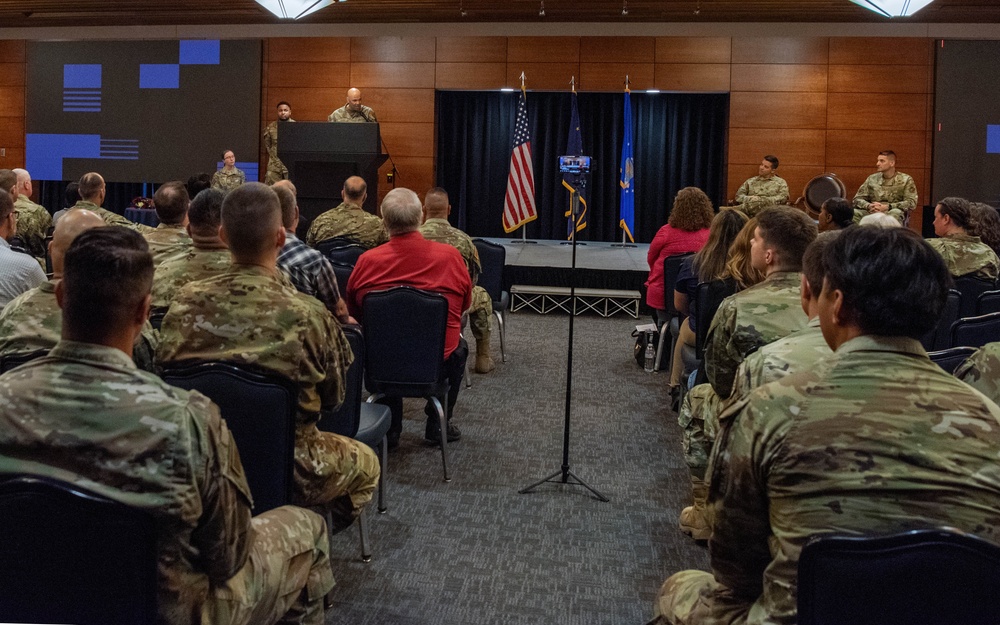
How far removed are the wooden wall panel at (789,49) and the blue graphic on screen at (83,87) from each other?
890 centimetres

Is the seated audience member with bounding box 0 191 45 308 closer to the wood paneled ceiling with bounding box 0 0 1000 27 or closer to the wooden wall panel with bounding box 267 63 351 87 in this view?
the wood paneled ceiling with bounding box 0 0 1000 27

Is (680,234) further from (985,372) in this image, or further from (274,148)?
(274,148)

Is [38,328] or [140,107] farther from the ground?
[140,107]

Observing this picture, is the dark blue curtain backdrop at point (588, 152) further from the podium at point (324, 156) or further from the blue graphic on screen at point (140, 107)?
the blue graphic on screen at point (140, 107)

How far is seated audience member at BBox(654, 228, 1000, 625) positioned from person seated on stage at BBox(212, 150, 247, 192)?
10105mm

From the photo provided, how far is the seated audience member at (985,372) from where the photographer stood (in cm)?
197

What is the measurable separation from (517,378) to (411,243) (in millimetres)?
1901

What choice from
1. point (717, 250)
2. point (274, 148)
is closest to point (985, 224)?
point (717, 250)

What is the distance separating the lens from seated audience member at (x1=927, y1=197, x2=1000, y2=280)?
4820mm

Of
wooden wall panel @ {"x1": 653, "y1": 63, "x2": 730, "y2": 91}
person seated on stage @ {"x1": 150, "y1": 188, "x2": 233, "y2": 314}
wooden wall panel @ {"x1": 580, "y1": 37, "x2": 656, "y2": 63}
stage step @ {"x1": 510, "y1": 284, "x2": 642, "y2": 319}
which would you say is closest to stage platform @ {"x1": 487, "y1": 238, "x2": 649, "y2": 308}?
stage step @ {"x1": 510, "y1": 284, "x2": 642, "y2": 319}

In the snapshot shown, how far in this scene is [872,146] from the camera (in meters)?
10.9

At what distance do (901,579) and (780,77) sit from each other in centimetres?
1082

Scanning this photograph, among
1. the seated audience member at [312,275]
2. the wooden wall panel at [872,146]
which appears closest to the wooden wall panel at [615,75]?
the wooden wall panel at [872,146]

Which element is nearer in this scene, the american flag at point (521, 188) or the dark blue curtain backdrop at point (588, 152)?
the american flag at point (521, 188)
